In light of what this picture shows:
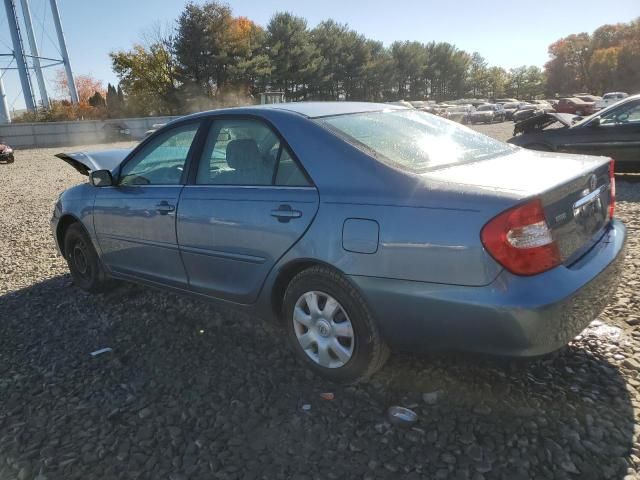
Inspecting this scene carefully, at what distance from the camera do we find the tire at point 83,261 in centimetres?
435

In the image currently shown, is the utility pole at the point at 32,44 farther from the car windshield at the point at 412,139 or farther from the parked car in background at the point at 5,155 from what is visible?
the car windshield at the point at 412,139

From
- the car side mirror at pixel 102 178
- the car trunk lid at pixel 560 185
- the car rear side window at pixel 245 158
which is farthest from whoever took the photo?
the car side mirror at pixel 102 178

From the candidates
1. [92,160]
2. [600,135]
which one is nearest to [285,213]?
[92,160]

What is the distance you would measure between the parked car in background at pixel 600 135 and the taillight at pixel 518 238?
6785 millimetres

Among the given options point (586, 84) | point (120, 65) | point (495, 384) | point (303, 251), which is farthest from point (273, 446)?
point (586, 84)

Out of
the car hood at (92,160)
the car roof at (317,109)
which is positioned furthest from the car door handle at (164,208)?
the car hood at (92,160)

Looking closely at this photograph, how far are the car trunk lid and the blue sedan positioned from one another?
12 millimetres

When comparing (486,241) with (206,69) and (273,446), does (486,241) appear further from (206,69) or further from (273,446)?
(206,69)

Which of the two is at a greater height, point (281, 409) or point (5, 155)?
point (5, 155)

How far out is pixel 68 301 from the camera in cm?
438

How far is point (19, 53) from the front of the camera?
36.3 m

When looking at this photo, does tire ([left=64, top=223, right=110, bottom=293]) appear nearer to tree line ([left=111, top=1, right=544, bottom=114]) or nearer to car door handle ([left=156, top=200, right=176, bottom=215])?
car door handle ([left=156, top=200, right=176, bottom=215])

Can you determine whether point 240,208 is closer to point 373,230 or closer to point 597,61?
point 373,230

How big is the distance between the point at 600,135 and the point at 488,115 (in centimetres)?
3307
